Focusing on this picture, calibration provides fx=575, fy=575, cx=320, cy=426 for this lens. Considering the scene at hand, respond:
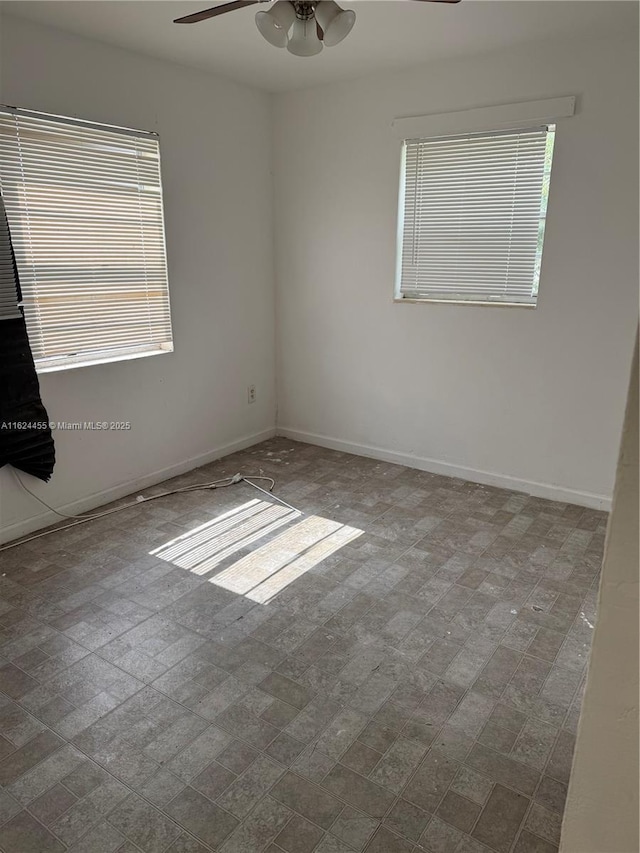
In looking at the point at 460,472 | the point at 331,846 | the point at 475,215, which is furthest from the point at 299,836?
the point at 475,215

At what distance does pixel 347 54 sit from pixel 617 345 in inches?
86.3

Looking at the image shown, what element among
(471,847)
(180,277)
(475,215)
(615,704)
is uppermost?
(475,215)

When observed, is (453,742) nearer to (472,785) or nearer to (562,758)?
(472,785)

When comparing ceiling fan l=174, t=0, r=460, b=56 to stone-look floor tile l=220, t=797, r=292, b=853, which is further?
ceiling fan l=174, t=0, r=460, b=56

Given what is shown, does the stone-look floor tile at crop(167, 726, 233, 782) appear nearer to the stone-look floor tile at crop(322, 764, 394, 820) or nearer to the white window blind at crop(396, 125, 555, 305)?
the stone-look floor tile at crop(322, 764, 394, 820)

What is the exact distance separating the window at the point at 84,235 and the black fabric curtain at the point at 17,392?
138 millimetres

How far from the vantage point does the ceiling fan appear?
1960 mm

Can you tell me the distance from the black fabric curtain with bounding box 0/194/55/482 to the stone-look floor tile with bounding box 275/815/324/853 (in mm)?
2200

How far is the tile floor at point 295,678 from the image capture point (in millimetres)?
1573

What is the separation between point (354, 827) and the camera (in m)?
1.54

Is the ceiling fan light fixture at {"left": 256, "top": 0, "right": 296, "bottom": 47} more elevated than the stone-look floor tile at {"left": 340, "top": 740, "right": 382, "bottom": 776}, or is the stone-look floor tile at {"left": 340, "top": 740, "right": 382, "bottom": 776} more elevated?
the ceiling fan light fixture at {"left": 256, "top": 0, "right": 296, "bottom": 47}

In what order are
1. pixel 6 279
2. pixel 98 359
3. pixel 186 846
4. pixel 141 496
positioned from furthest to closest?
pixel 141 496 < pixel 98 359 < pixel 6 279 < pixel 186 846

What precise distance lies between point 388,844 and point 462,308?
289 cm

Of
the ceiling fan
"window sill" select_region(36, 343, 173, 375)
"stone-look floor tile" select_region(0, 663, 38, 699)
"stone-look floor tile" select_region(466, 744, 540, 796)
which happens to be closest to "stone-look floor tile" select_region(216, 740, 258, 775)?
"stone-look floor tile" select_region(466, 744, 540, 796)
